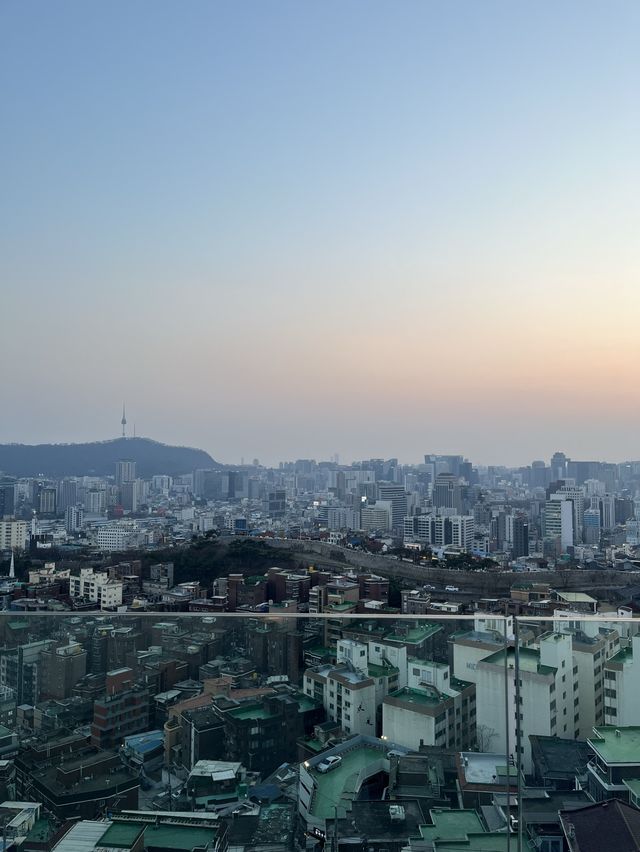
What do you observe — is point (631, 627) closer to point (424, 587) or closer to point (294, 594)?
point (294, 594)

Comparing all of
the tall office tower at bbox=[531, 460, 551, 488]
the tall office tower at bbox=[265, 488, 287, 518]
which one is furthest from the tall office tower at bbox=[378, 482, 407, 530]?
the tall office tower at bbox=[531, 460, 551, 488]

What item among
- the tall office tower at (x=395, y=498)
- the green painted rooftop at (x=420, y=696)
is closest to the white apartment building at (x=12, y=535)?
the tall office tower at (x=395, y=498)

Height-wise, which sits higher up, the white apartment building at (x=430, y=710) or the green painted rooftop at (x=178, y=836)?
the white apartment building at (x=430, y=710)

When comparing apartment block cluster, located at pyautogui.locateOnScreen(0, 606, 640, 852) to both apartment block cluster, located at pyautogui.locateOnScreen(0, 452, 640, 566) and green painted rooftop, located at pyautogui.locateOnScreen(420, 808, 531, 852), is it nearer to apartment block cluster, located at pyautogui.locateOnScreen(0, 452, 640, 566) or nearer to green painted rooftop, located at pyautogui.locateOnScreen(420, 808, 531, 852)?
green painted rooftop, located at pyautogui.locateOnScreen(420, 808, 531, 852)

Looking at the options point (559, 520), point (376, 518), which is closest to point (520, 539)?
point (559, 520)

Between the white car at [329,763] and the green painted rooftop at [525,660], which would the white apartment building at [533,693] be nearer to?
the green painted rooftop at [525,660]

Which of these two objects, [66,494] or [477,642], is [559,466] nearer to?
[66,494]
